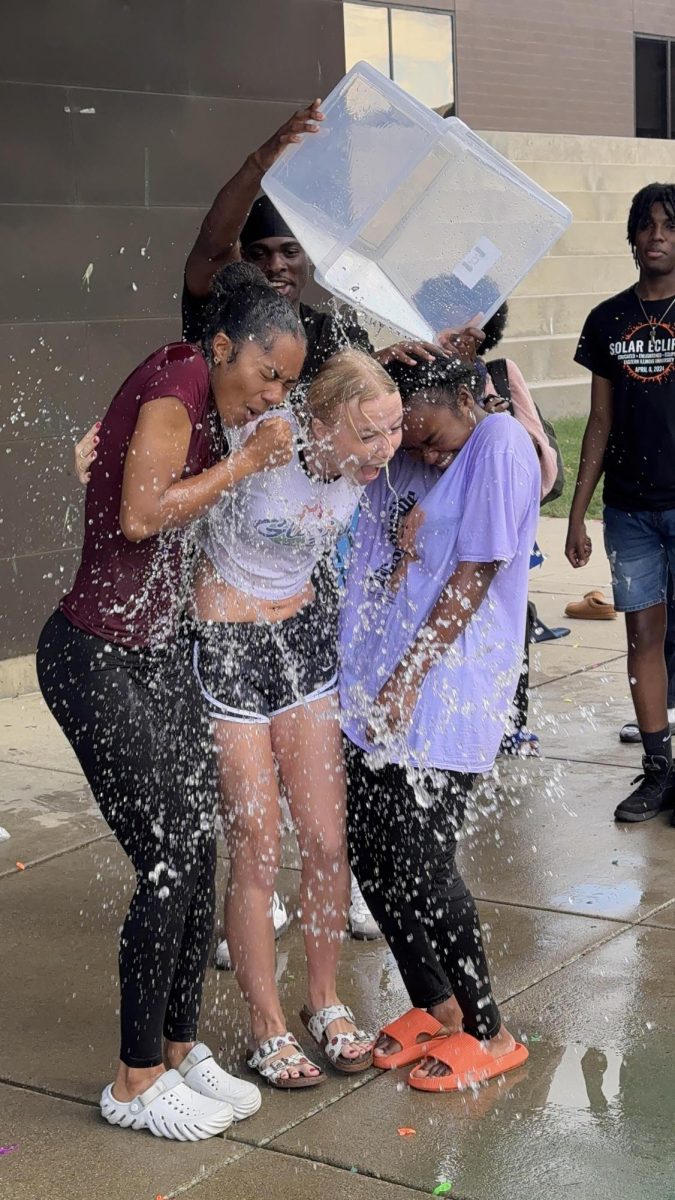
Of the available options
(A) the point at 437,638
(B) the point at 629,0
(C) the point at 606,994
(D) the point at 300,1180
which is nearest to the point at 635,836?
(C) the point at 606,994

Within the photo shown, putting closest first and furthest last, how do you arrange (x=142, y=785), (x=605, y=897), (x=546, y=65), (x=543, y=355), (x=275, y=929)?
(x=142, y=785), (x=275, y=929), (x=605, y=897), (x=543, y=355), (x=546, y=65)

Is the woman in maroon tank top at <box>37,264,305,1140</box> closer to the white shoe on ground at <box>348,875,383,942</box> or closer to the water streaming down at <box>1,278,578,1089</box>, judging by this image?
the water streaming down at <box>1,278,578,1089</box>

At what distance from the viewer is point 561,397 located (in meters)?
17.6

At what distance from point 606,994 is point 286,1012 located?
0.83m

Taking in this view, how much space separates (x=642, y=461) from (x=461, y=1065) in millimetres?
2536

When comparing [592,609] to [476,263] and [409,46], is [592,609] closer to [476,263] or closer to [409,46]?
[476,263]

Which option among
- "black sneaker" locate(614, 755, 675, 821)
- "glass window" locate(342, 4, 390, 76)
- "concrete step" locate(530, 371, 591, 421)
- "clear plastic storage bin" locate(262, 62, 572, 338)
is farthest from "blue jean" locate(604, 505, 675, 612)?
"glass window" locate(342, 4, 390, 76)

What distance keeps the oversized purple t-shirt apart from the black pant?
61 mm

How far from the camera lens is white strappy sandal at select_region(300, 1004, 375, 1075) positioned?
12.3 feet

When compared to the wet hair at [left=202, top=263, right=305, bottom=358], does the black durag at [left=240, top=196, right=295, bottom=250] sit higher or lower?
higher

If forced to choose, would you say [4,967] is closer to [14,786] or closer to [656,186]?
[14,786]

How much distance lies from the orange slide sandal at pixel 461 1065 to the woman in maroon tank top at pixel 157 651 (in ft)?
1.34

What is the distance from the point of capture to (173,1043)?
12.0 feet

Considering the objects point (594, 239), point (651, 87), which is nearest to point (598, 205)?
point (594, 239)
